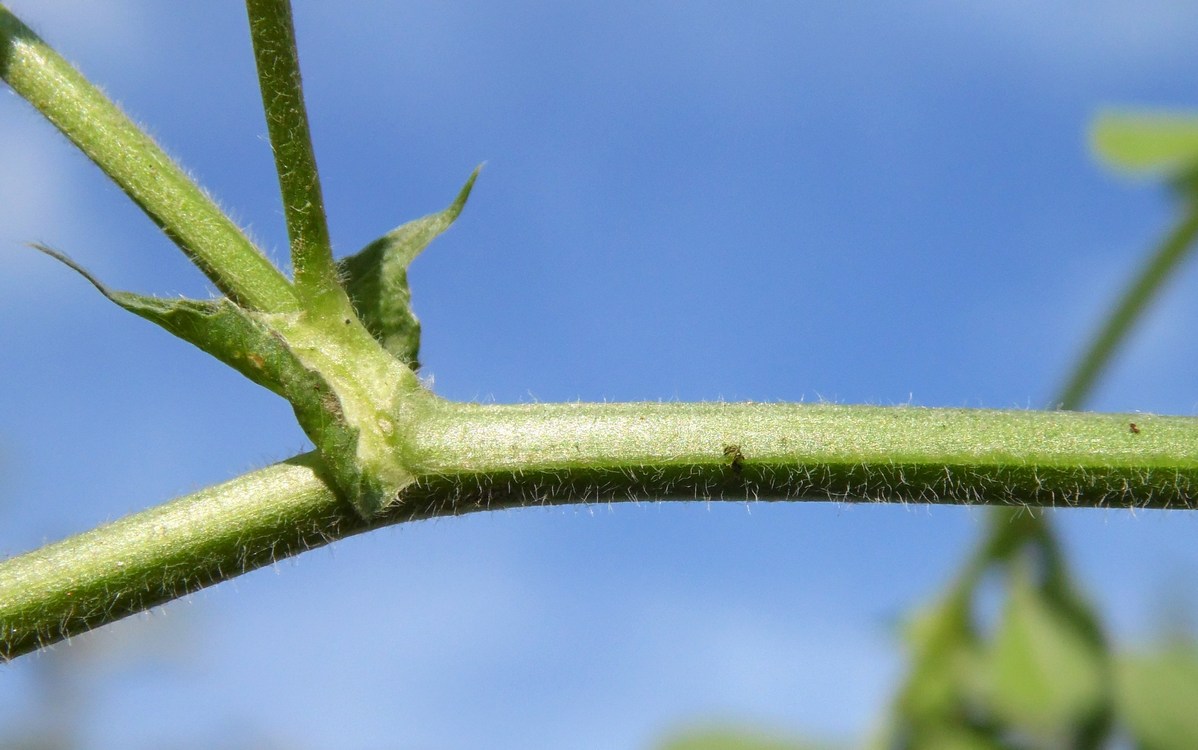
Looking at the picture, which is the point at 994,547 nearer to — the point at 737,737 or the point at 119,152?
the point at 737,737

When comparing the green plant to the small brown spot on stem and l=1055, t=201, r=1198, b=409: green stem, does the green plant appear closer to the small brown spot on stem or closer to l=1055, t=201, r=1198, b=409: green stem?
the small brown spot on stem

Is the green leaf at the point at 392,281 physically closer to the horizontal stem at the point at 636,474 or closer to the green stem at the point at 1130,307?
the horizontal stem at the point at 636,474

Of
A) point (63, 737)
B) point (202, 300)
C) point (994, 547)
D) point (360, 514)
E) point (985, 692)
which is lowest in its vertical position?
point (360, 514)

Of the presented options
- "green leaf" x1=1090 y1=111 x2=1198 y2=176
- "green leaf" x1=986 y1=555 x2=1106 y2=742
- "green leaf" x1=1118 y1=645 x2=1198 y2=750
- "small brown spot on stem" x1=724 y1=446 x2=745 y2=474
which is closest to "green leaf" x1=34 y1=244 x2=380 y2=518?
"small brown spot on stem" x1=724 y1=446 x2=745 y2=474

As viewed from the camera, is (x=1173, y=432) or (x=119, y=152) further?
(x=119, y=152)

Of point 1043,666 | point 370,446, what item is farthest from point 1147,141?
point 370,446

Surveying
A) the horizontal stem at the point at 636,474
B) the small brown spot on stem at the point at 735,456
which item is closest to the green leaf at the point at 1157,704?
the horizontal stem at the point at 636,474

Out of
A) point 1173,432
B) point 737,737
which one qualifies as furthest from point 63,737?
point 1173,432
